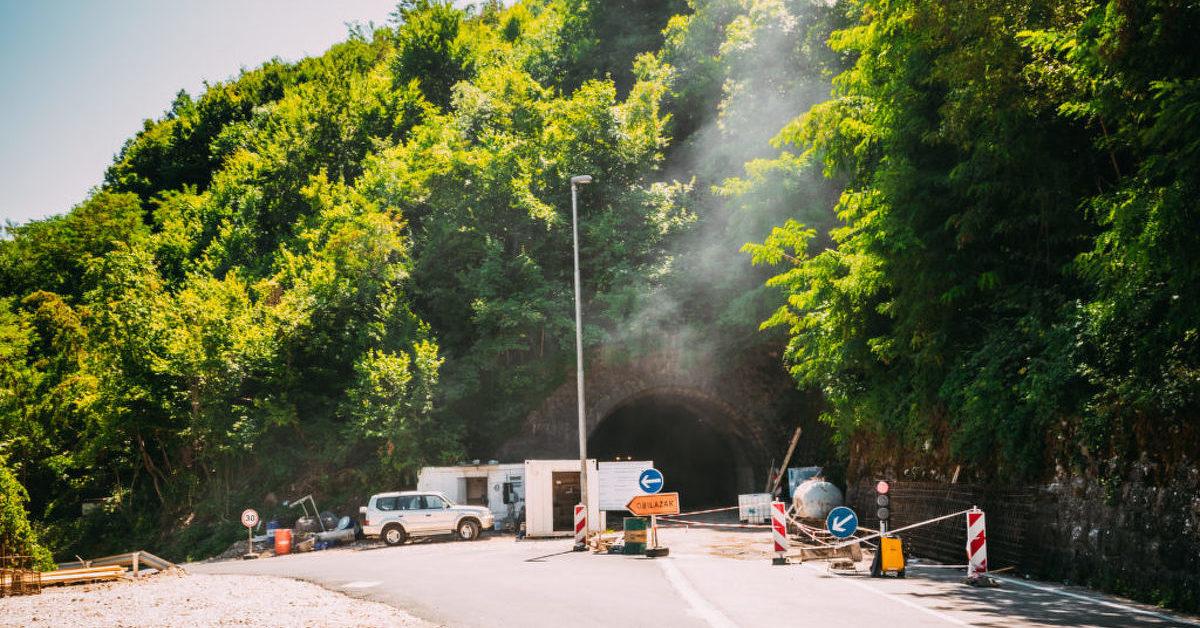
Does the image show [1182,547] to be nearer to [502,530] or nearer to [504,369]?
[502,530]

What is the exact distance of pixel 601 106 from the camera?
4044cm

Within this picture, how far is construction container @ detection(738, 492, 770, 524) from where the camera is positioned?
31875 millimetres

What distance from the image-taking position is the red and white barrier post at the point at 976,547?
13.0 meters

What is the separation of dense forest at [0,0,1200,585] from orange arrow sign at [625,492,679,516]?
5.57m

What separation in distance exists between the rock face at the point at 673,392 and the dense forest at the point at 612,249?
114 cm

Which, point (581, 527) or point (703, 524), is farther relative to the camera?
point (703, 524)

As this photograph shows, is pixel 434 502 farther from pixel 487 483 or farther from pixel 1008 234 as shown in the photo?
pixel 1008 234

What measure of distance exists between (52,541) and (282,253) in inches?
638

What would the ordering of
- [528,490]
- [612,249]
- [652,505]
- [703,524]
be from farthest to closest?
1. [612,249]
2. [703,524]
3. [528,490]
4. [652,505]

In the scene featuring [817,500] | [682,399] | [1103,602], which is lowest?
[1103,602]

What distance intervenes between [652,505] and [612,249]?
1890 centimetres

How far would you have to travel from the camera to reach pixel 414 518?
29.9 meters

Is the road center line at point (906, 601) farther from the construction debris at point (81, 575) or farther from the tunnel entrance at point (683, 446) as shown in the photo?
the tunnel entrance at point (683, 446)

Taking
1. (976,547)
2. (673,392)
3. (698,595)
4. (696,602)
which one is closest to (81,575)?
(698,595)
